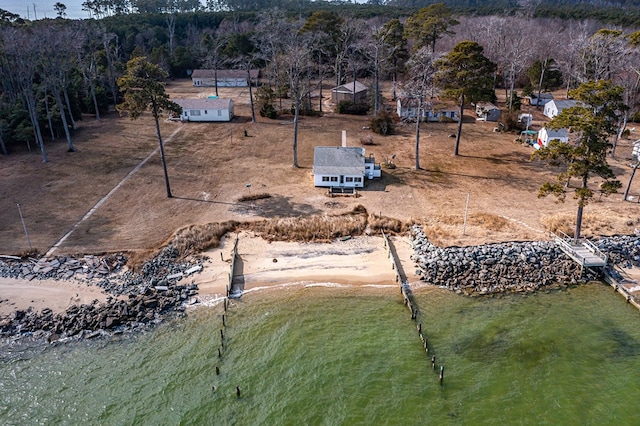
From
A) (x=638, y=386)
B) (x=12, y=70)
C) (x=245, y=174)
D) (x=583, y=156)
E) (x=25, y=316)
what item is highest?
(x=12, y=70)

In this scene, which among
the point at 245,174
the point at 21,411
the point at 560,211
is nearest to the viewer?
the point at 21,411

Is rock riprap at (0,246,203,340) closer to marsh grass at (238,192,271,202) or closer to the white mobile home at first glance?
marsh grass at (238,192,271,202)

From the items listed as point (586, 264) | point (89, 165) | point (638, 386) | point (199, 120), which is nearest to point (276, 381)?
point (638, 386)

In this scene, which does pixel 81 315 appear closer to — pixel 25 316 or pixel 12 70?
pixel 25 316

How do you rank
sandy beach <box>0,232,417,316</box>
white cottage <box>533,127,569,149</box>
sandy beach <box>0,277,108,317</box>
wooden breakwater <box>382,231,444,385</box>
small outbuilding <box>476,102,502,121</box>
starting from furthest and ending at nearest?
small outbuilding <box>476,102,502,121</box> < white cottage <box>533,127,569,149</box> < sandy beach <box>0,232,417,316</box> < sandy beach <box>0,277,108,317</box> < wooden breakwater <box>382,231,444,385</box>

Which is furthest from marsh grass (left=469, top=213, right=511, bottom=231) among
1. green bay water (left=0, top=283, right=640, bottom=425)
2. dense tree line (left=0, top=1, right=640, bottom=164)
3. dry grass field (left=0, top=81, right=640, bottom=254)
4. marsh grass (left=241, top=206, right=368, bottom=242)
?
dense tree line (left=0, top=1, right=640, bottom=164)

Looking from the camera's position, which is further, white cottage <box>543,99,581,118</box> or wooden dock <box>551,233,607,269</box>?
white cottage <box>543,99,581,118</box>

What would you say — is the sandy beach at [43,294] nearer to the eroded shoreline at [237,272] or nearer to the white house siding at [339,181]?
the eroded shoreline at [237,272]
